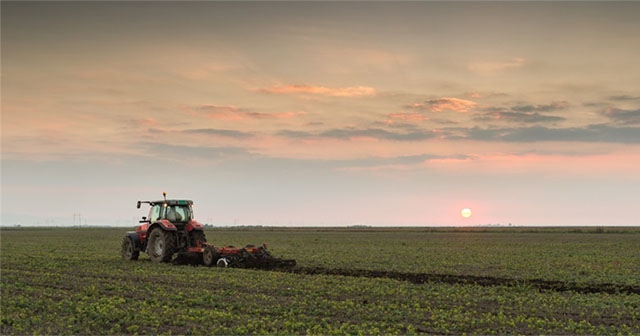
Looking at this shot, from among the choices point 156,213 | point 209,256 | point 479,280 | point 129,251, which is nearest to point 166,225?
point 156,213

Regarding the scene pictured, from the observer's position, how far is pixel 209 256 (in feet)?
108

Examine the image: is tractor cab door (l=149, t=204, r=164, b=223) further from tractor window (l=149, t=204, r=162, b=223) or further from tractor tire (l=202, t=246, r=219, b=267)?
tractor tire (l=202, t=246, r=219, b=267)

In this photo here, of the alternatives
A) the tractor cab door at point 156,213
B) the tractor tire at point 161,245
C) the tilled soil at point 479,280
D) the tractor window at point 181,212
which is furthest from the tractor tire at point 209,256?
the tractor cab door at point 156,213

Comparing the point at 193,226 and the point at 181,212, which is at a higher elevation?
the point at 181,212

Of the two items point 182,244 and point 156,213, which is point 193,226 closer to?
point 182,244

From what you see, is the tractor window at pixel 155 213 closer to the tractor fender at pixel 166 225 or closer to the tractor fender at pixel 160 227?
the tractor fender at pixel 160 227

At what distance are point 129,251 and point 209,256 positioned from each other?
25.4 ft

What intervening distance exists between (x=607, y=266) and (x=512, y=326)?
2221 cm

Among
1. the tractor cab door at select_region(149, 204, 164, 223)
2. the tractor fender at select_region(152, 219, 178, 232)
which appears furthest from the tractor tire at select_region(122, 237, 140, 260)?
the tractor fender at select_region(152, 219, 178, 232)

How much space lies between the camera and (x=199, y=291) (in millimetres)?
23000

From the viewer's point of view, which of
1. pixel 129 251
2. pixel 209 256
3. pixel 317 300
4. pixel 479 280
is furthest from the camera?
pixel 129 251

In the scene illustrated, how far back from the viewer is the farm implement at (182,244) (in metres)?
32.4

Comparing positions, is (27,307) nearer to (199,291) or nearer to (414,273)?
(199,291)

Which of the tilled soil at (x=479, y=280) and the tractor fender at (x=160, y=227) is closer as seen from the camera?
the tilled soil at (x=479, y=280)
